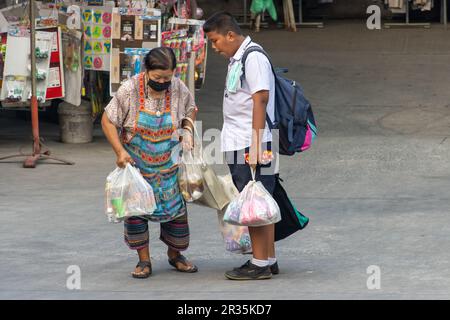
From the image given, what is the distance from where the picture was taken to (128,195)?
262 inches

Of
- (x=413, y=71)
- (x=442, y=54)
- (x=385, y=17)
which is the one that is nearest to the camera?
(x=413, y=71)

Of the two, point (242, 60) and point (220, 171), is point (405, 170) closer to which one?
point (220, 171)

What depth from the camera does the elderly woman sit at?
22.1 ft

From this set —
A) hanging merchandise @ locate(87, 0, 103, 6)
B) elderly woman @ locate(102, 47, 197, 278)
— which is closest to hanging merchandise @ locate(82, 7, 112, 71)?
hanging merchandise @ locate(87, 0, 103, 6)

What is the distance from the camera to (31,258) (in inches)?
295

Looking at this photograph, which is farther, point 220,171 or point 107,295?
point 220,171

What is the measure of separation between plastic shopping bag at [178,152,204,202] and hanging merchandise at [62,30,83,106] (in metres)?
4.52

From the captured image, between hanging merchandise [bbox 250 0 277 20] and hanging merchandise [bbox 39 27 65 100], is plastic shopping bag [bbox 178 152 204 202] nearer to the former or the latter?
hanging merchandise [bbox 39 27 65 100]

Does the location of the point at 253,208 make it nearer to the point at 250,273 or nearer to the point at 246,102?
the point at 250,273

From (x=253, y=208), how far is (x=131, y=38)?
471 cm

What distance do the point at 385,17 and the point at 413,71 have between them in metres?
4.20

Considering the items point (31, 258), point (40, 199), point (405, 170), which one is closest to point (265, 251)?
point (31, 258)

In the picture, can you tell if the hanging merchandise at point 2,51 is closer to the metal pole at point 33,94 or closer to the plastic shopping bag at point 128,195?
the metal pole at point 33,94

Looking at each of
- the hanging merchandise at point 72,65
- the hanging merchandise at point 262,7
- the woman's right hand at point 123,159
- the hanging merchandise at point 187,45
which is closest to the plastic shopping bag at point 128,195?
the woman's right hand at point 123,159
